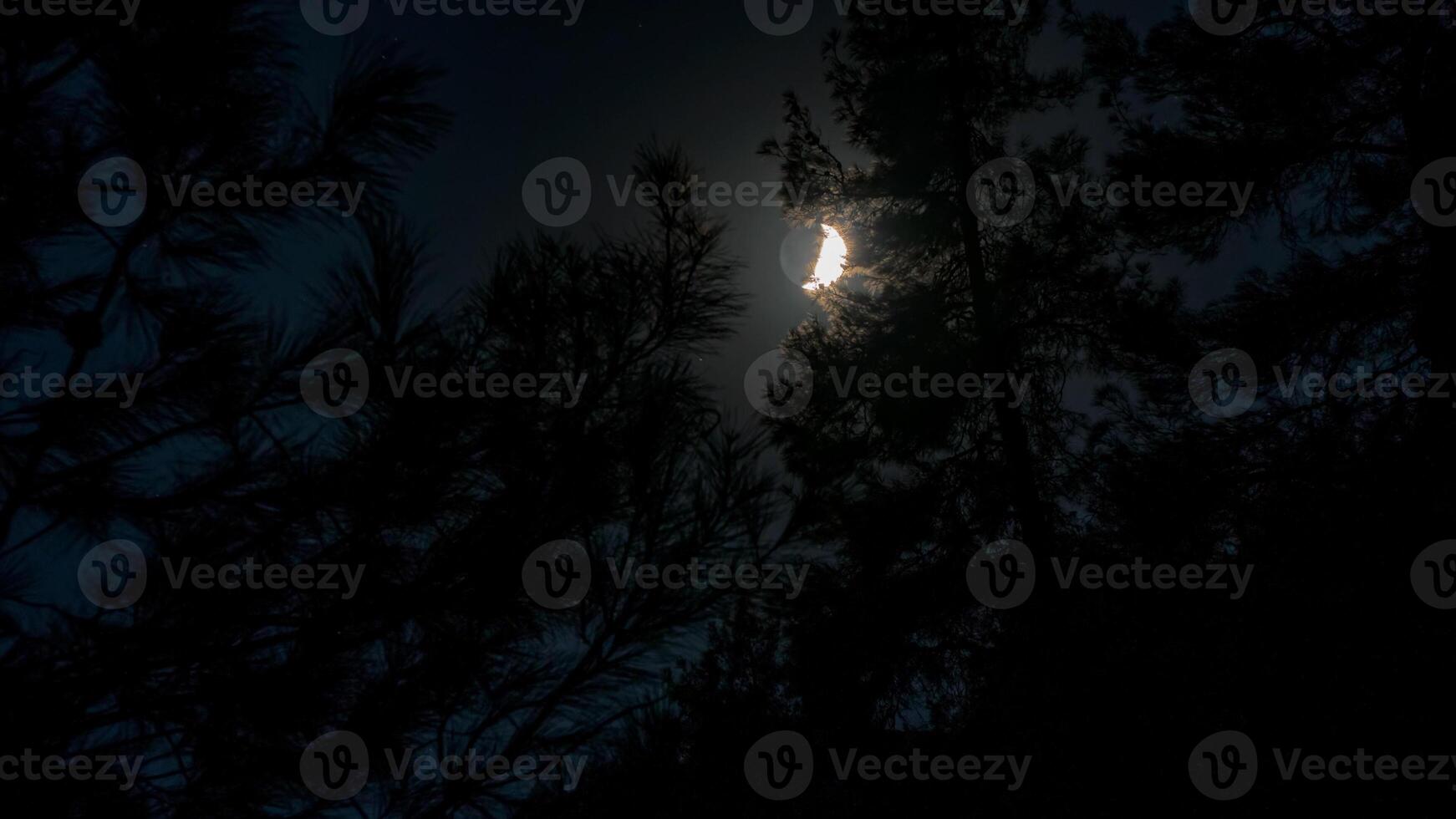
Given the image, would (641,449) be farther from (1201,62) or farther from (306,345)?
(1201,62)

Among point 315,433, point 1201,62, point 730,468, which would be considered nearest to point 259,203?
point 315,433

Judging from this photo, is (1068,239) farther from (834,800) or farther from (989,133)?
(834,800)

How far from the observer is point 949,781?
17.6 ft

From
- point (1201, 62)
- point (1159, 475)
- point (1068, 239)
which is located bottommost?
point (1159, 475)

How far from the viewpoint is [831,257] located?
880cm

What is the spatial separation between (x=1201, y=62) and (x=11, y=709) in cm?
823

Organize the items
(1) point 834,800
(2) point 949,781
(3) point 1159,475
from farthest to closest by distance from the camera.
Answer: (3) point 1159,475, (2) point 949,781, (1) point 834,800

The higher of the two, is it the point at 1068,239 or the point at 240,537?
the point at 1068,239

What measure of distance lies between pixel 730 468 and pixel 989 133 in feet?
24.7

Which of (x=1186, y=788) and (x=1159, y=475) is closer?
A: (x=1186, y=788)

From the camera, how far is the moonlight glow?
8664 mm

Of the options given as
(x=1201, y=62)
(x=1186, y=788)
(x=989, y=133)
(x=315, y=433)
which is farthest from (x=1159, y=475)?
(x=315, y=433)

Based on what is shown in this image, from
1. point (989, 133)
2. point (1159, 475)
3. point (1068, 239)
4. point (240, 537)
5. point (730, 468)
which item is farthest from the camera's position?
point (989, 133)

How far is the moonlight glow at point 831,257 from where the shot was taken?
28.4 ft
